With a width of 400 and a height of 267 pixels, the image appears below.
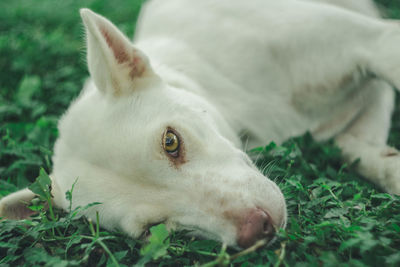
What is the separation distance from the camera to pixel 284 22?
10.7ft

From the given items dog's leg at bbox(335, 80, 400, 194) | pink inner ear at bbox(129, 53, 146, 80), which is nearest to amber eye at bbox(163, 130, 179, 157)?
pink inner ear at bbox(129, 53, 146, 80)

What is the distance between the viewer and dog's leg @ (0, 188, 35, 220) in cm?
242

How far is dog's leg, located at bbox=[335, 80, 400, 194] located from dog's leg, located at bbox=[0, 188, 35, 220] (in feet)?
7.78

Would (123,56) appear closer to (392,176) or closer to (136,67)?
(136,67)

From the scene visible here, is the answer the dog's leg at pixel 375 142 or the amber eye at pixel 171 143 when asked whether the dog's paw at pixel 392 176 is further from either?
the amber eye at pixel 171 143

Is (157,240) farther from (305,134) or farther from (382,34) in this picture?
(382,34)

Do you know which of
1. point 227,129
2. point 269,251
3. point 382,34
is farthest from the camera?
point 382,34

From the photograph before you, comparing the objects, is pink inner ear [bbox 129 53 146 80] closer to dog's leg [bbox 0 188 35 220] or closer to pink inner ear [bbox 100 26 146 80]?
pink inner ear [bbox 100 26 146 80]

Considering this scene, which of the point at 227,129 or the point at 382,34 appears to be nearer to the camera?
the point at 227,129

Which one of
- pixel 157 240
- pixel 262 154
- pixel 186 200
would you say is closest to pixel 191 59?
pixel 262 154

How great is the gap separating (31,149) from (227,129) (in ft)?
5.81

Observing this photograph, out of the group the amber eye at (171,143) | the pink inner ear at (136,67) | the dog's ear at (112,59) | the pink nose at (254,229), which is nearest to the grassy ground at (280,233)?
the pink nose at (254,229)

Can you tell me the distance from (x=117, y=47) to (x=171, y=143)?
0.76 m

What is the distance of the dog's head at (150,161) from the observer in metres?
1.98
